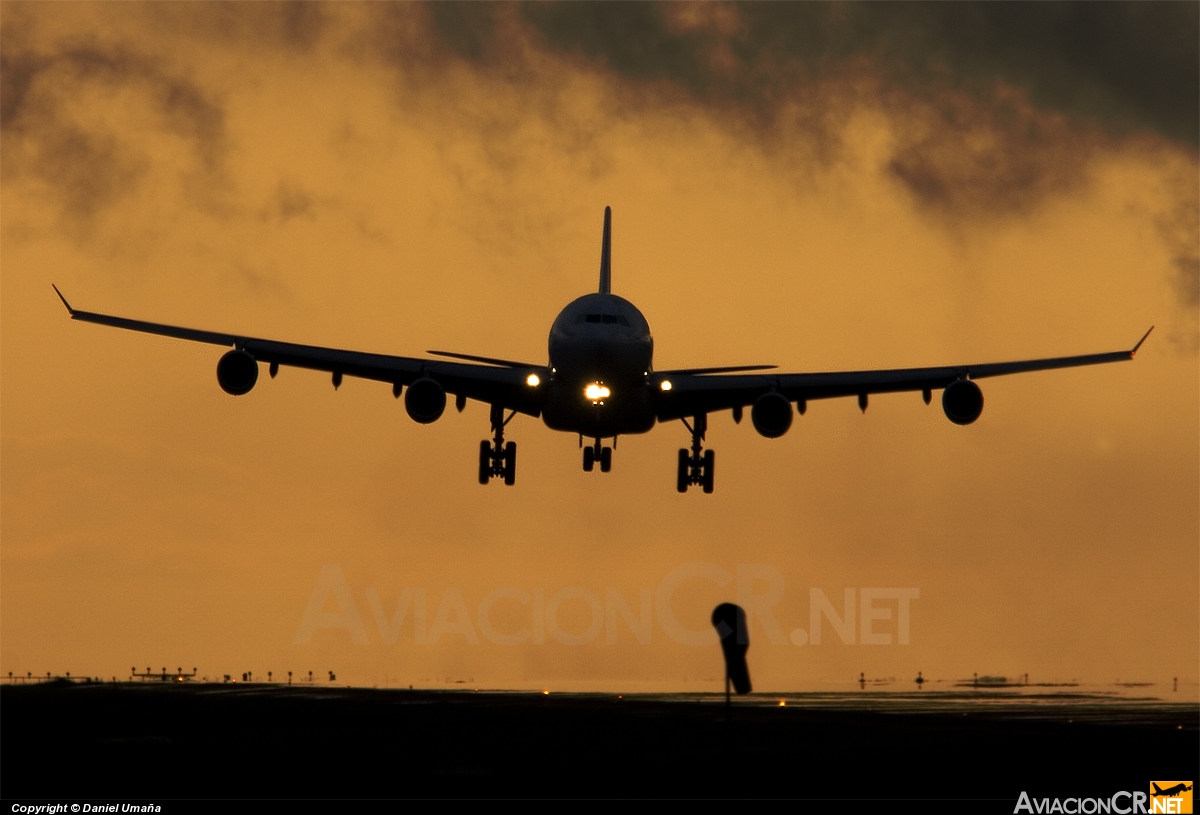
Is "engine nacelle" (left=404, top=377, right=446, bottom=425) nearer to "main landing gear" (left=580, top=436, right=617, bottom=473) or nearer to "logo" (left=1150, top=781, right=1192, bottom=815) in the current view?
"main landing gear" (left=580, top=436, right=617, bottom=473)

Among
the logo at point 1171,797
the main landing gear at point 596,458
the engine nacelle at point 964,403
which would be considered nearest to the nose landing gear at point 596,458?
the main landing gear at point 596,458

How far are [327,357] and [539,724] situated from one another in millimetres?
20790

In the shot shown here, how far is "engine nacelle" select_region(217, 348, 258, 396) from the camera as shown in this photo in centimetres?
4809

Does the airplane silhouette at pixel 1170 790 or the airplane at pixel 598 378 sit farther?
the airplane at pixel 598 378

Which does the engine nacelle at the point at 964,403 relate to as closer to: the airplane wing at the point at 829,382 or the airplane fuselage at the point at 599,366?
the airplane wing at the point at 829,382

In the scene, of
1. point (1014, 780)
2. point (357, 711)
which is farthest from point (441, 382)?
point (1014, 780)

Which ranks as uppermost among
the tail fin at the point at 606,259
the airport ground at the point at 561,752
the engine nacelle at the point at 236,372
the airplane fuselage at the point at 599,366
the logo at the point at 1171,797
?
the tail fin at the point at 606,259

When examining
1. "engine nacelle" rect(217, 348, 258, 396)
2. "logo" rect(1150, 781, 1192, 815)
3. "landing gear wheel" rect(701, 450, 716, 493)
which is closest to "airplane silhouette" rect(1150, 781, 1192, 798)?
"logo" rect(1150, 781, 1192, 815)

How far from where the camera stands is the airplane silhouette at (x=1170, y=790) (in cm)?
2238

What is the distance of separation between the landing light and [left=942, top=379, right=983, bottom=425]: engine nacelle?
11.4m

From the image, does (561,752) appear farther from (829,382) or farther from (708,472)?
(708,472)

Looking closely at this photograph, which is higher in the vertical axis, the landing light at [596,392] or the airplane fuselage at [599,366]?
the airplane fuselage at [599,366]

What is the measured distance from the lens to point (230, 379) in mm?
48094

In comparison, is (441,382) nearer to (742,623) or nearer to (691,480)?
(691,480)
